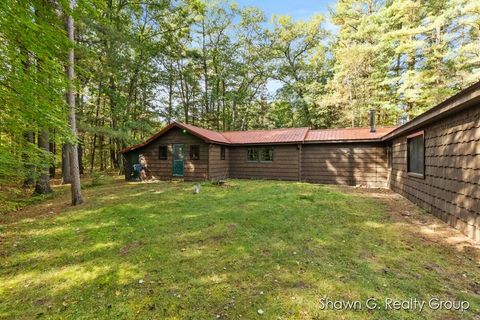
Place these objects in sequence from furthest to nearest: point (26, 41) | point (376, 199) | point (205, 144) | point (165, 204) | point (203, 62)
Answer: point (203, 62), point (205, 144), point (376, 199), point (165, 204), point (26, 41)

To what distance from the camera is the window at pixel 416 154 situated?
6711 millimetres

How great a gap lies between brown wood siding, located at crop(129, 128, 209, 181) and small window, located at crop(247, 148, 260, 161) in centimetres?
288

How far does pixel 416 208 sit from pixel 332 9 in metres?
20.9

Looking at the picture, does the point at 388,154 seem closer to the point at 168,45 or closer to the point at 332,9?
the point at 332,9

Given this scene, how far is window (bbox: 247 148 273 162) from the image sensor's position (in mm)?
13566

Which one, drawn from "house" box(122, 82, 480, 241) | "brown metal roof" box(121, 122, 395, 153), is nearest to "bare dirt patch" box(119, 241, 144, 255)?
"house" box(122, 82, 480, 241)

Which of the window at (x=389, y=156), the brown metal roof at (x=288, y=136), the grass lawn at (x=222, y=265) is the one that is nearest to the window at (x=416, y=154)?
the grass lawn at (x=222, y=265)

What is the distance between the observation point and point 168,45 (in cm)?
2056

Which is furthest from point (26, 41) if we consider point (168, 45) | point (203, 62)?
point (203, 62)

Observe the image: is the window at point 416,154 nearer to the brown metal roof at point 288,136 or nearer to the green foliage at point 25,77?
the brown metal roof at point 288,136

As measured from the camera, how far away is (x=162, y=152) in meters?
13.5

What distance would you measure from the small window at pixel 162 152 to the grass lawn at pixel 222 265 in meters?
7.50

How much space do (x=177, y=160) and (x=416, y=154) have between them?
1079 centimetres

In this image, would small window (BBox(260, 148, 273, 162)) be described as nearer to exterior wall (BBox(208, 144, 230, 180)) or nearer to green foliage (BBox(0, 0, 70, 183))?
exterior wall (BBox(208, 144, 230, 180))
